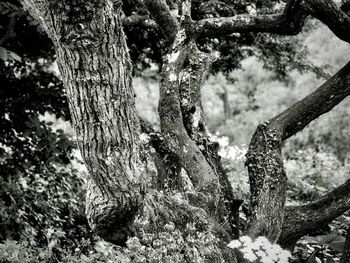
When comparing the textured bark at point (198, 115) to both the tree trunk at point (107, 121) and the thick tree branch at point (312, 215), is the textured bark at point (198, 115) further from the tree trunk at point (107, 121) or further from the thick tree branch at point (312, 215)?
the tree trunk at point (107, 121)

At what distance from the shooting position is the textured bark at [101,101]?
2168 millimetres

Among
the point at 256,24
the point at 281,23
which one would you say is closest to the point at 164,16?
the point at 256,24

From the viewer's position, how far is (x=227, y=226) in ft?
11.8

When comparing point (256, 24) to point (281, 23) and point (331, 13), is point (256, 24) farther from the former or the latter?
point (331, 13)

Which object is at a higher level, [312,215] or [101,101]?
[101,101]

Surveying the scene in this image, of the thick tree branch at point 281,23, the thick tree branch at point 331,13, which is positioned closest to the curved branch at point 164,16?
the thick tree branch at point 281,23

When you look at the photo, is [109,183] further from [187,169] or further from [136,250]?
[187,169]

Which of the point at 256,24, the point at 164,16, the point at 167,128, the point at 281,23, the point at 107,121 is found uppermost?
the point at 164,16

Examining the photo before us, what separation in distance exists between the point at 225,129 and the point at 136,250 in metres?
14.3

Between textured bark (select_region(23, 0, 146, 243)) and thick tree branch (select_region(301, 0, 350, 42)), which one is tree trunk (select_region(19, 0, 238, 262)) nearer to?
textured bark (select_region(23, 0, 146, 243))

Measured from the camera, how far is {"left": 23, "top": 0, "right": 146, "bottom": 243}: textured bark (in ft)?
7.11

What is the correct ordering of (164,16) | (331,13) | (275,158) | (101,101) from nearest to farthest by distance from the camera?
(101,101), (331,13), (275,158), (164,16)

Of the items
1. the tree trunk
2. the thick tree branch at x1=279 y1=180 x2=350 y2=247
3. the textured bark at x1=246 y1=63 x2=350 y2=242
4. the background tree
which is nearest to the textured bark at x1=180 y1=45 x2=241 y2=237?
the background tree

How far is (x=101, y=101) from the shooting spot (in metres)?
2.36
